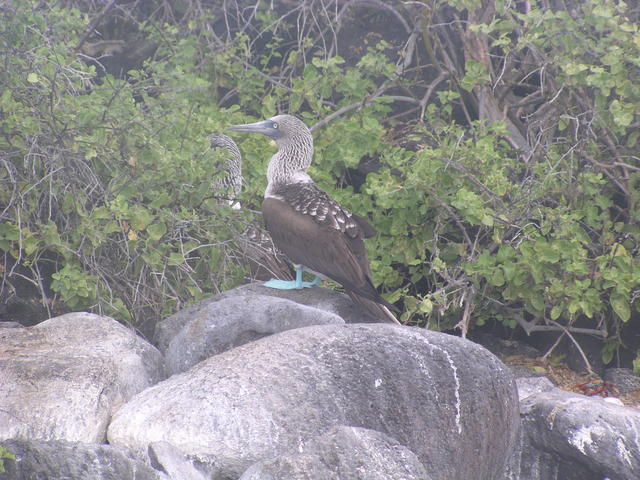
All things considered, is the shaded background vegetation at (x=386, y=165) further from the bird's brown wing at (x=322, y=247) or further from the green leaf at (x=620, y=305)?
the bird's brown wing at (x=322, y=247)

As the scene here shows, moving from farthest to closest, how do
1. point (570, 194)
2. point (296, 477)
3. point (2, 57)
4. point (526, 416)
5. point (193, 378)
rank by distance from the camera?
point (570, 194) → point (2, 57) → point (526, 416) → point (193, 378) → point (296, 477)

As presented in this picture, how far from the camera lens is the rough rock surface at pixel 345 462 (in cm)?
309

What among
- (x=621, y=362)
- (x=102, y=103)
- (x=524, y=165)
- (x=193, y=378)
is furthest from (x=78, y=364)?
(x=621, y=362)

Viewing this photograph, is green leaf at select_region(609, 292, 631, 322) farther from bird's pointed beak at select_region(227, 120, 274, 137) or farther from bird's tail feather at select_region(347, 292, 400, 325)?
bird's pointed beak at select_region(227, 120, 274, 137)

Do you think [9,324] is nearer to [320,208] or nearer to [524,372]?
[320,208]

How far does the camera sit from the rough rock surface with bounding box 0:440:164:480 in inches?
119

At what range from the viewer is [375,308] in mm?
5039

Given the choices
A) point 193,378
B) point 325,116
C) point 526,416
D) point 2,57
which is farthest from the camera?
point 325,116

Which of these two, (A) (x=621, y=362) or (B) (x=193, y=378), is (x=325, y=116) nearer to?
(A) (x=621, y=362)

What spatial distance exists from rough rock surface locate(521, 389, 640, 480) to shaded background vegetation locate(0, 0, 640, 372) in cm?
135

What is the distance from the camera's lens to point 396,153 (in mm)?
6137

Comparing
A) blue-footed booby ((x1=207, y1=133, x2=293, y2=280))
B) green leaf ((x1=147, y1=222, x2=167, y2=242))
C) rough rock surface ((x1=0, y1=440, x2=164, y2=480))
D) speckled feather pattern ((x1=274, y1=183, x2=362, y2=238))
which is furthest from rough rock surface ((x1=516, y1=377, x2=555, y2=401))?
rough rock surface ((x1=0, y1=440, x2=164, y2=480))

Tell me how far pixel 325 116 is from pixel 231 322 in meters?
2.87

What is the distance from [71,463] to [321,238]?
2.35 meters
